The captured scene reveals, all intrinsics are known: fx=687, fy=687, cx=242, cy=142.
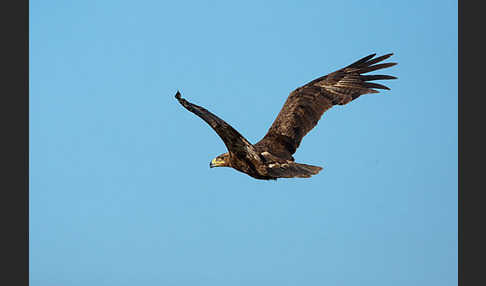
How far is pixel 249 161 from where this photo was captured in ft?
42.2

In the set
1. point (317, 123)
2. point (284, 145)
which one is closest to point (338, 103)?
point (317, 123)

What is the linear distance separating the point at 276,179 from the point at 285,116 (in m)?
2.74

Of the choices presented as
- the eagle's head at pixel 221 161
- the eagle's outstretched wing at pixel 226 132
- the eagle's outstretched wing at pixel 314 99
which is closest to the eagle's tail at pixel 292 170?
the eagle's outstretched wing at pixel 226 132

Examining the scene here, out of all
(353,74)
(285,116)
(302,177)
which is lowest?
(302,177)

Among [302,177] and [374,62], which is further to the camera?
[374,62]

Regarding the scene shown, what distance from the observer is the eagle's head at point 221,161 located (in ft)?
43.6

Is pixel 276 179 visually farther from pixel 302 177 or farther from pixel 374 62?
pixel 374 62

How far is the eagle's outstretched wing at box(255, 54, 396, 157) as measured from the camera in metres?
14.9

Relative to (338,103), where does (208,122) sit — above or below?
below

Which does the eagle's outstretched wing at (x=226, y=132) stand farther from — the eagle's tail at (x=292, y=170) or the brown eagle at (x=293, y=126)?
the eagle's tail at (x=292, y=170)

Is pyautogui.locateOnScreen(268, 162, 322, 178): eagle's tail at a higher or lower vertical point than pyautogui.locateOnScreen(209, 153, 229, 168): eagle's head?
lower

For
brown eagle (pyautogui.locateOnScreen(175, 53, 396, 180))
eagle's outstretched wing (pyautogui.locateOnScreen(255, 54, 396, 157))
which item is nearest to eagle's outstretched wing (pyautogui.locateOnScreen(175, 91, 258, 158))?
brown eagle (pyautogui.locateOnScreen(175, 53, 396, 180))

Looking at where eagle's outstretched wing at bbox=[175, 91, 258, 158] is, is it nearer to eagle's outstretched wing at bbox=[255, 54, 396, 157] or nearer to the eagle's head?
the eagle's head

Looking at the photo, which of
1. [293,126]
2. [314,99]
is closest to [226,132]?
[293,126]
